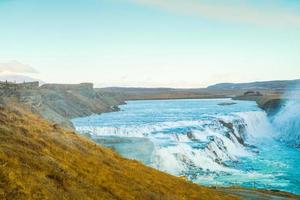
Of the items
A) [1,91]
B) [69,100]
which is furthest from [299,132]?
[1,91]

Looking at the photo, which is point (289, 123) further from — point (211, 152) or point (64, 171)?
point (64, 171)

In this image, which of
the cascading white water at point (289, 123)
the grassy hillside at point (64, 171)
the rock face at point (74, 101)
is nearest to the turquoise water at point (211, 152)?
Answer: the cascading white water at point (289, 123)

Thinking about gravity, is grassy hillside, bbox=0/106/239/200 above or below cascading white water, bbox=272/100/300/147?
above

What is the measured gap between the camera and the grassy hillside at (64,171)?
48.4ft

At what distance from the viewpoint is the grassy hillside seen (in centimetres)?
1477

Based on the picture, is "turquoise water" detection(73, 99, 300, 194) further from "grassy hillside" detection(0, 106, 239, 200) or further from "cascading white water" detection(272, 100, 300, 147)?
"grassy hillside" detection(0, 106, 239, 200)

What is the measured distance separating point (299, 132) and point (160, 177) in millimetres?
63431

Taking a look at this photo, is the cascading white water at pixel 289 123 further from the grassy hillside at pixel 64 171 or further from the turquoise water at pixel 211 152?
the grassy hillside at pixel 64 171

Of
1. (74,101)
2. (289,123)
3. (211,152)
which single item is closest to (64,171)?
(211,152)

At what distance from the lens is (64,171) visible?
1719 centimetres

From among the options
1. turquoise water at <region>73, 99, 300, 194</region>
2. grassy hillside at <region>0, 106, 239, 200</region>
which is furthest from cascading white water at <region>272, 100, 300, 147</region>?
grassy hillside at <region>0, 106, 239, 200</region>

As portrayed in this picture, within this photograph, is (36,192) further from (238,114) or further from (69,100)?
(69,100)

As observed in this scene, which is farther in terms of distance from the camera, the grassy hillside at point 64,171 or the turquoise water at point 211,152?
the turquoise water at point 211,152

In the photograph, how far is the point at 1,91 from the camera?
3616cm
